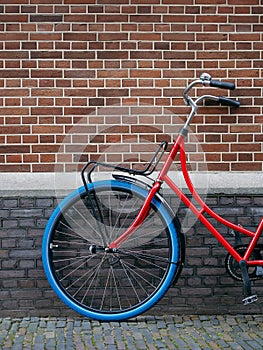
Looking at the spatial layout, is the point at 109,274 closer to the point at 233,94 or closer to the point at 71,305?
the point at 71,305

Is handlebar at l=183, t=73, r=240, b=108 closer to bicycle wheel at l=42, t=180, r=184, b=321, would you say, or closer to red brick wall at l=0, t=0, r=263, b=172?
red brick wall at l=0, t=0, r=263, b=172

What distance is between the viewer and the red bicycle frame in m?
4.62

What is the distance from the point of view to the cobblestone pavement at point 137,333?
14.0 ft

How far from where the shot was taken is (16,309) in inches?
197

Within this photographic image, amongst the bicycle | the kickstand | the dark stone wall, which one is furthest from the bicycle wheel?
the kickstand

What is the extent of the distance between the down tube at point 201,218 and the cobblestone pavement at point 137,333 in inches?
22.7

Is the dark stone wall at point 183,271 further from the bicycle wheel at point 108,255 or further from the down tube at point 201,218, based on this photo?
the down tube at point 201,218

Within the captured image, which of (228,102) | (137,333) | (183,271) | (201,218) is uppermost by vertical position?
(228,102)

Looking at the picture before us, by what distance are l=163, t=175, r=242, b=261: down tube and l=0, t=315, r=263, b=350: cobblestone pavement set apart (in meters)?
0.58

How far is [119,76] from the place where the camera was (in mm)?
5004

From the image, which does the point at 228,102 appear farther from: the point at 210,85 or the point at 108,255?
the point at 108,255

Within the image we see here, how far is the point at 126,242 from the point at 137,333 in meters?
0.76

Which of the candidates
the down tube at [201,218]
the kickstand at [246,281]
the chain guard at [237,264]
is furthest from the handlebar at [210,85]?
the kickstand at [246,281]

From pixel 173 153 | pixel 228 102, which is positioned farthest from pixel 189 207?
pixel 228 102
